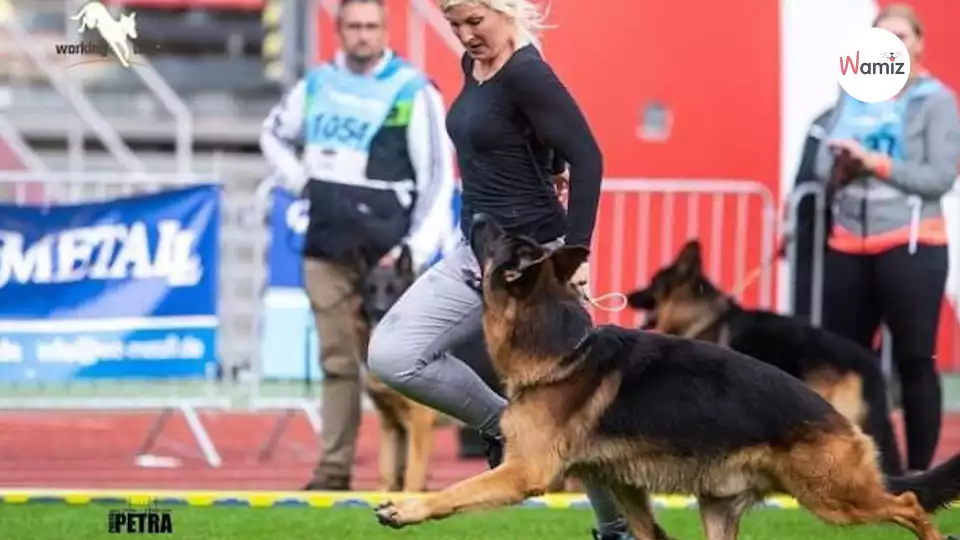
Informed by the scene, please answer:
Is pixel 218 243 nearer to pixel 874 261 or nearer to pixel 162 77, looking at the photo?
pixel 874 261

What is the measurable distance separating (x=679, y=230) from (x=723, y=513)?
696 cm

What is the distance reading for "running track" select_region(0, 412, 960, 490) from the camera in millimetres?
9602

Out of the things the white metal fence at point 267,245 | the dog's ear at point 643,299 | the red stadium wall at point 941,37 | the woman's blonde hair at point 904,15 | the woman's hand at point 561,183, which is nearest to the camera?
the woman's hand at point 561,183

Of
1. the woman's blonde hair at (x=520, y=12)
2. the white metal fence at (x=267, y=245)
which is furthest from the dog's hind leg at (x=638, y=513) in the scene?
the white metal fence at (x=267, y=245)

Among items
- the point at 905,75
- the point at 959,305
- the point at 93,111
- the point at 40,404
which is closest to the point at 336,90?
the point at 905,75

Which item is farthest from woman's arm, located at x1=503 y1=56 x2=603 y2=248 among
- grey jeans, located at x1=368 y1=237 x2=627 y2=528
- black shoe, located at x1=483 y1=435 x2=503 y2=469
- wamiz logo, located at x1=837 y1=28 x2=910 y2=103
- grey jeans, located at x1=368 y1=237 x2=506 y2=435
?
wamiz logo, located at x1=837 y1=28 x2=910 y2=103

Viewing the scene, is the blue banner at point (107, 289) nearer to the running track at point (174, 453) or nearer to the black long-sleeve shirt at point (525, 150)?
the running track at point (174, 453)

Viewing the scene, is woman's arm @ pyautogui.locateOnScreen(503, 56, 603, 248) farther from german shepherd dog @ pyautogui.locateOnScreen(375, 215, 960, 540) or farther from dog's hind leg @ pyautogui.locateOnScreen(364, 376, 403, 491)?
dog's hind leg @ pyautogui.locateOnScreen(364, 376, 403, 491)

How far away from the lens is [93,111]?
15.6 meters

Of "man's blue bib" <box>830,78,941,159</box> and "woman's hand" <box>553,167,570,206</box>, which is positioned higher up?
"man's blue bib" <box>830,78,941,159</box>

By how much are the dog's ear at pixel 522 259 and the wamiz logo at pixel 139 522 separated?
2056 mm

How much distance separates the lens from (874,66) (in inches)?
330

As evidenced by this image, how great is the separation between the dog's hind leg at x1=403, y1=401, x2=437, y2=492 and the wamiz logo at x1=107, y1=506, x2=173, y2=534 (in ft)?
6.62

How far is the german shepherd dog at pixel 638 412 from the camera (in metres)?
5.66
